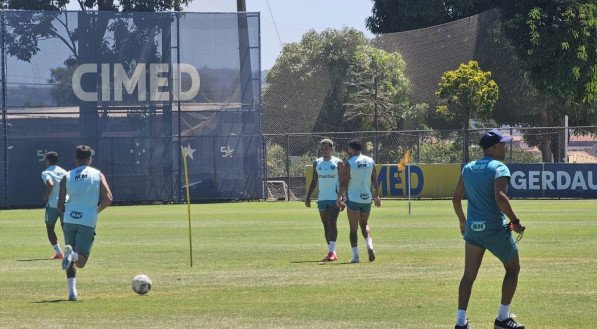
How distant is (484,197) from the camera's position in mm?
12305

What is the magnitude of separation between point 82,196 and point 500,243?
6.62 m

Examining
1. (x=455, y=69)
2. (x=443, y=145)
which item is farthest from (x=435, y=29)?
(x=443, y=145)

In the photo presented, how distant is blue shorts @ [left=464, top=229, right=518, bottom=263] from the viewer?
40.3 feet

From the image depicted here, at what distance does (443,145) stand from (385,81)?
18.0 meters

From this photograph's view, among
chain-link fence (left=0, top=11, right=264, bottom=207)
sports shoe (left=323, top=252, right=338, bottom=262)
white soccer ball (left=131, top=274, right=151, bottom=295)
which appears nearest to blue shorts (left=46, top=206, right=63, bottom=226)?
sports shoe (left=323, top=252, right=338, bottom=262)

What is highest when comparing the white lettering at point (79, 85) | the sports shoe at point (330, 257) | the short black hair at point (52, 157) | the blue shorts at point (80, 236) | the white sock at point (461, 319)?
the white lettering at point (79, 85)

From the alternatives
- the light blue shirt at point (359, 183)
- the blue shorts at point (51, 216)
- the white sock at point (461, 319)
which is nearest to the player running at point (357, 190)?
the light blue shirt at point (359, 183)

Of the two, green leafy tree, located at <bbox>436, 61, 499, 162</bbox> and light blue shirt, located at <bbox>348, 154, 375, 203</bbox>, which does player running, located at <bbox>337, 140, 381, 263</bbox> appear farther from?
green leafy tree, located at <bbox>436, 61, 499, 162</bbox>

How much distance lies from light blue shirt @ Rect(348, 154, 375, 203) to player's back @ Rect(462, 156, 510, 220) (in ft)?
31.4

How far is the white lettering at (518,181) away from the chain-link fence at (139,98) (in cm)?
1132

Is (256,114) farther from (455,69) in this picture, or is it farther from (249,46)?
(455,69)

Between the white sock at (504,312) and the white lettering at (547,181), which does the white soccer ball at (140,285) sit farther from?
the white lettering at (547,181)

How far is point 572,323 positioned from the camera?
43.6 ft

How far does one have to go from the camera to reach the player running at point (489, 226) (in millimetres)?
12250
